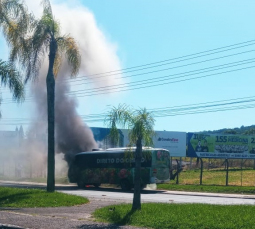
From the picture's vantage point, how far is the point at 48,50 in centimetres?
2242

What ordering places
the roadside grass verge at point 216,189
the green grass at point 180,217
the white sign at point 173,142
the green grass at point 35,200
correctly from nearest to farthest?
the green grass at point 180,217 < the green grass at point 35,200 < the roadside grass verge at point 216,189 < the white sign at point 173,142

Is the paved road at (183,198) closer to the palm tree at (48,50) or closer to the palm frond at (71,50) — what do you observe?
the palm tree at (48,50)

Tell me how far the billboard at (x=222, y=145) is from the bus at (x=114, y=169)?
1064 centimetres

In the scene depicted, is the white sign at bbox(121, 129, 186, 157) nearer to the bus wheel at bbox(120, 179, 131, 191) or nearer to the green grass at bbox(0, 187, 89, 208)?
the bus wheel at bbox(120, 179, 131, 191)

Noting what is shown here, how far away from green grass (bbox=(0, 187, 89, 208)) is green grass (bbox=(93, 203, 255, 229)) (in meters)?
3.40

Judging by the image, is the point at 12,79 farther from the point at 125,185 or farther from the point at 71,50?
the point at 125,185

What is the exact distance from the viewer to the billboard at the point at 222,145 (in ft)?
142

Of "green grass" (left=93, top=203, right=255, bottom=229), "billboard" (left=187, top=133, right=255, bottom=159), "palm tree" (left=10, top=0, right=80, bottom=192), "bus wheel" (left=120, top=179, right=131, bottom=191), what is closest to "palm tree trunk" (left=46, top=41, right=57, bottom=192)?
"palm tree" (left=10, top=0, right=80, bottom=192)

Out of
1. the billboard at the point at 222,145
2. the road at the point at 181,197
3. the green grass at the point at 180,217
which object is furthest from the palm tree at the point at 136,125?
the billboard at the point at 222,145

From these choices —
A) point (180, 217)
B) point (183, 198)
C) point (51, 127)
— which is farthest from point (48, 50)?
point (180, 217)

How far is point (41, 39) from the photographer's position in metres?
21.9

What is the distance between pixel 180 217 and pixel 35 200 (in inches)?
299

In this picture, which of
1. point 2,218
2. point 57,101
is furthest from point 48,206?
point 57,101

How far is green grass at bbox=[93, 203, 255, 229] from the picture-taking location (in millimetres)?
11319
